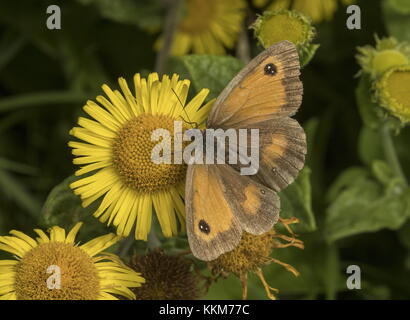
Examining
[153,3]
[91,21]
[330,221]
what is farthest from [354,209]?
Answer: [91,21]

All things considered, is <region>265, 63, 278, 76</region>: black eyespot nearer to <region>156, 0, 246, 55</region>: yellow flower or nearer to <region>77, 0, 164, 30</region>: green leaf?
<region>77, 0, 164, 30</region>: green leaf

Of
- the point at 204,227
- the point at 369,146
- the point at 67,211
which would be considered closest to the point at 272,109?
the point at 204,227

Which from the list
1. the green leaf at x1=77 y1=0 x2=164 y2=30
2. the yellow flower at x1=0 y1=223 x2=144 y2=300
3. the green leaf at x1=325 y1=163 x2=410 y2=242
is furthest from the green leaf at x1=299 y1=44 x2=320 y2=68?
the green leaf at x1=77 y1=0 x2=164 y2=30

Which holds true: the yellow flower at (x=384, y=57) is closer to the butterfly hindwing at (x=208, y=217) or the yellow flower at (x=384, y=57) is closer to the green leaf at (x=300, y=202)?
the green leaf at (x=300, y=202)

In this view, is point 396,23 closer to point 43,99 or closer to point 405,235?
point 405,235

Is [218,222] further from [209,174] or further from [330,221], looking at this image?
[330,221]

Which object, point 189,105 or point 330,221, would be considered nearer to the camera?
point 189,105
